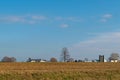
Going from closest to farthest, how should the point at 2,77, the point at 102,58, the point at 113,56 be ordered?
the point at 2,77 < the point at 102,58 < the point at 113,56

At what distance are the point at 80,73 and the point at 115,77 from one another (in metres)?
3.90

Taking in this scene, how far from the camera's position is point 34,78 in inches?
1371

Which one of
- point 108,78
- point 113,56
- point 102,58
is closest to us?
point 108,78

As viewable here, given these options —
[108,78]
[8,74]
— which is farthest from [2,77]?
[108,78]

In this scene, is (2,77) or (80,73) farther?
(80,73)

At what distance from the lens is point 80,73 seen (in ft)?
125

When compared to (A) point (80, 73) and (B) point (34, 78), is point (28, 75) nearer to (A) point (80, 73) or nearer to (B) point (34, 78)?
(B) point (34, 78)

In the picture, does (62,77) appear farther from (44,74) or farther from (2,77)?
(2,77)

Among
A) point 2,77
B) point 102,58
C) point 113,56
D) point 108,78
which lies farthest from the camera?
point 113,56

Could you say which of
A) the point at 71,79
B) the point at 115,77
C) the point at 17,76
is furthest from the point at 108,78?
the point at 17,76

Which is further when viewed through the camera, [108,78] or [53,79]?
[108,78]

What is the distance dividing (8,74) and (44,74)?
381cm

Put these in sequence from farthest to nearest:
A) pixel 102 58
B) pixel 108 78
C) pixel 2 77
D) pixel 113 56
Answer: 1. pixel 113 56
2. pixel 102 58
3. pixel 108 78
4. pixel 2 77

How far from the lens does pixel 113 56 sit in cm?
18162
